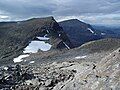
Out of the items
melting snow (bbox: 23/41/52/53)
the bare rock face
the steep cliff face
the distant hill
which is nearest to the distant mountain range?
the steep cliff face

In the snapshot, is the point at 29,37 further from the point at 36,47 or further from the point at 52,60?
the point at 52,60

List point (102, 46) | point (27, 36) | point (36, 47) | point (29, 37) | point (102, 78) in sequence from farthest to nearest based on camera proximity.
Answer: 1. point (27, 36)
2. point (29, 37)
3. point (36, 47)
4. point (102, 46)
5. point (102, 78)

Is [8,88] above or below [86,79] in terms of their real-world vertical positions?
below

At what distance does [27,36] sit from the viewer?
160375 mm

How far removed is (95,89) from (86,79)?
3390 mm

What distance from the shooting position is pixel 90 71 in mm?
35812

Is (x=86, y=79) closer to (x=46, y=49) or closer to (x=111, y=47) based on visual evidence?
(x=111, y=47)

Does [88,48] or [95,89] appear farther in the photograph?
[88,48]

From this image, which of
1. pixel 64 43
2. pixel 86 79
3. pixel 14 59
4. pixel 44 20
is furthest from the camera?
pixel 44 20

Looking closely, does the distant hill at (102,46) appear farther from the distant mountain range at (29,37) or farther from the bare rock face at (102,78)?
the bare rock face at (102,78)

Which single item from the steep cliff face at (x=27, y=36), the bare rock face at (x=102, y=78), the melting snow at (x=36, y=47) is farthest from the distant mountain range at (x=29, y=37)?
Result: the bare rock face at (x=102, y=78)

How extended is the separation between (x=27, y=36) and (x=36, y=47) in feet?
69.8

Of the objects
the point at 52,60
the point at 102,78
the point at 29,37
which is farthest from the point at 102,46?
the point at 102,78

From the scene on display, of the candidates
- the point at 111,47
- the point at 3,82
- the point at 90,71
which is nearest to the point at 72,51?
the point at 111,47
